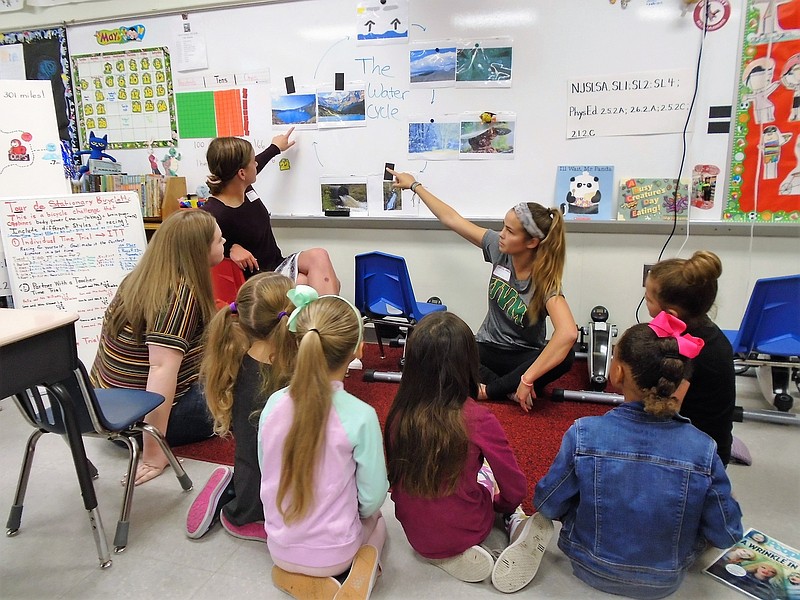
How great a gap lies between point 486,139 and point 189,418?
6.84 ft

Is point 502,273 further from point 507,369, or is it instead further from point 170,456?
point 170,456

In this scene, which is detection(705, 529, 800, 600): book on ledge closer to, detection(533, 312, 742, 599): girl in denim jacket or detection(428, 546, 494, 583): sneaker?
detection(533, 312, 742, 599): girl in denim jacket

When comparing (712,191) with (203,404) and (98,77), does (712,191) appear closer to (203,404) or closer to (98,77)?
(203,404)

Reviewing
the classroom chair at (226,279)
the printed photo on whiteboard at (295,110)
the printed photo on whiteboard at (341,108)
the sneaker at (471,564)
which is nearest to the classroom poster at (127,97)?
the printed photo on whiteboard at (295,110)

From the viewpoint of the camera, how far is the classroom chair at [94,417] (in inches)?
64.7

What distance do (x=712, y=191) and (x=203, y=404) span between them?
2646mm

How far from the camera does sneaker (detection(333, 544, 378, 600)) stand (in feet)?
4.75

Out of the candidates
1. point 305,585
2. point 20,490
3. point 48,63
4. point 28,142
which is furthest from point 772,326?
point 48,63

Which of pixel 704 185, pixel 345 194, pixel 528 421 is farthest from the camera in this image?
pixel 345 194

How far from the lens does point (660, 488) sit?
4.41 ft

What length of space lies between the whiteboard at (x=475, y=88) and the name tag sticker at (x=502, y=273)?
59 centimetres

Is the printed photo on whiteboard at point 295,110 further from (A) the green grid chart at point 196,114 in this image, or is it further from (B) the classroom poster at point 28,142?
(B) the classroom poster at point 28,142

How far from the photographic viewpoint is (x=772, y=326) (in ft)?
7.62

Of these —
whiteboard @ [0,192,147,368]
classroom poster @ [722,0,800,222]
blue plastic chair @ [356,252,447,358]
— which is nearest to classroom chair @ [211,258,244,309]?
whiteboard @ [0,192,147,368]
